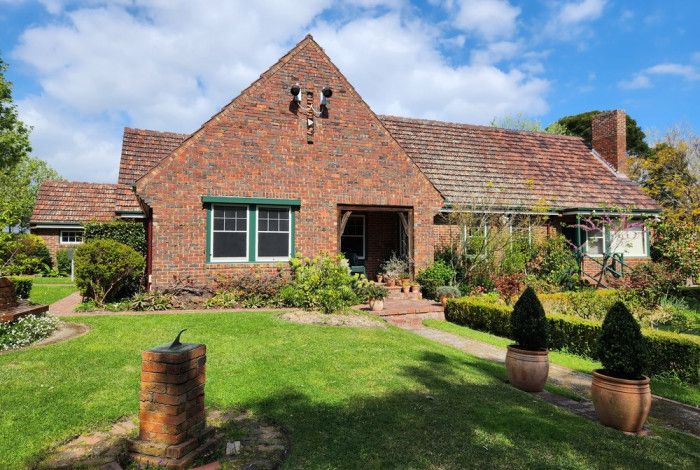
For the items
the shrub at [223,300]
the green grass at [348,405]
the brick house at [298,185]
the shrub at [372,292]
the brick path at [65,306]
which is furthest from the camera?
the brick house at [298,185]

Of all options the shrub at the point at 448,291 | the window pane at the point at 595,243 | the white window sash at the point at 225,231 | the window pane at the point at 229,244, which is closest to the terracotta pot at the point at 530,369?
the shrub at the point at 448,291

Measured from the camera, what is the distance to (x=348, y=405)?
525 cm

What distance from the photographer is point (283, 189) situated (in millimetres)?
14227

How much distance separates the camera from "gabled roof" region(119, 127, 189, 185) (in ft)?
56.0

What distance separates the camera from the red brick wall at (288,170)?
13031 millimetres

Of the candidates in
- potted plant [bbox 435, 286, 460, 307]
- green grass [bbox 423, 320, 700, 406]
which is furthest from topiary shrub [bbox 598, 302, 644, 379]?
potted plant [bbox 435, 286, 460, 307]

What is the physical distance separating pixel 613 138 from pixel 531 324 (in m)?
20.2

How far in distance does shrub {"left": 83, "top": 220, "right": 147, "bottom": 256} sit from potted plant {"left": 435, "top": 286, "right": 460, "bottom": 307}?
11.8m

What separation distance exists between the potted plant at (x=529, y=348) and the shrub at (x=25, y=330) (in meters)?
8.40

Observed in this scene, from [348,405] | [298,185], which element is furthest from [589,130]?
[348,405]

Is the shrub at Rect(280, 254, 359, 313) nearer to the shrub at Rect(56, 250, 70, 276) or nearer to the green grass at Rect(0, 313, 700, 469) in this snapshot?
the green grass at Rect(0, 313, 700, 469)

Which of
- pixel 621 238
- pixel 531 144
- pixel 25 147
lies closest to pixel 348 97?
pixel 531 144

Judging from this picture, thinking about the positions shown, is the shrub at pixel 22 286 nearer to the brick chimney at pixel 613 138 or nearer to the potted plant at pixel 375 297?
the potted plant at pixel 375 297

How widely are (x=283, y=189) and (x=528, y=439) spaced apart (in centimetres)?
1108
